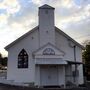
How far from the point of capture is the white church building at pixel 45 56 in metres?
30.8

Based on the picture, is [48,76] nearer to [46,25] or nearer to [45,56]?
[45,56]

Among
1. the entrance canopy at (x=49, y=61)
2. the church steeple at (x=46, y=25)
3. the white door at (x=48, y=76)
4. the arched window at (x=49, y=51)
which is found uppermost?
the church steeple at (x=46, y=25)


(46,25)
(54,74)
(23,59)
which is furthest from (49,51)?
(46,25)

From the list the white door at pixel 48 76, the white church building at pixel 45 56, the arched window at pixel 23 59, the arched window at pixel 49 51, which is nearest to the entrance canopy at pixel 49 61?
the white church building at pixel 45 56

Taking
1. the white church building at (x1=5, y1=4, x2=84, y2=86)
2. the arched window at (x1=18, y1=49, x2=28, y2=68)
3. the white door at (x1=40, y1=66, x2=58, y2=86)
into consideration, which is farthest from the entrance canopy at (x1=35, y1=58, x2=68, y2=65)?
the arched window at (x1=18, y1=49, x2=28, y2=68)

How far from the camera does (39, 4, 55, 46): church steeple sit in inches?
1272

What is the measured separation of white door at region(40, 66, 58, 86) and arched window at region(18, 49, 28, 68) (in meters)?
2.02

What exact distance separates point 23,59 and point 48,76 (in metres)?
3.55

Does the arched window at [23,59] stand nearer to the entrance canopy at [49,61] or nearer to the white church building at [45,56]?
the white church building at [45,56]

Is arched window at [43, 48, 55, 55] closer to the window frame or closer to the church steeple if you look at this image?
the church steeple

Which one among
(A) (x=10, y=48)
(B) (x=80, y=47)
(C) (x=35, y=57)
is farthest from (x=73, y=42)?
(A) (x=10, y=48)

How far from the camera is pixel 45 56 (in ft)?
101

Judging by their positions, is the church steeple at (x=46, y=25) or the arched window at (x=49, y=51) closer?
the arched window at (x=49, y=51)

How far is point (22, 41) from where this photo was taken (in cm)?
3194
